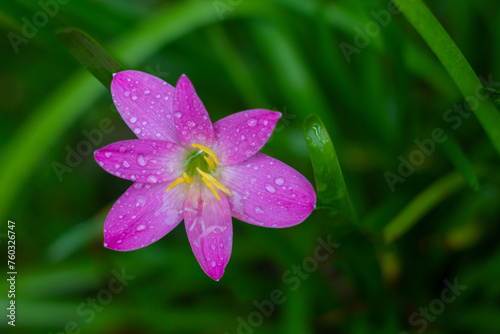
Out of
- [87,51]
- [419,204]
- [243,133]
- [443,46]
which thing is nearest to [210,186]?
[243,133]

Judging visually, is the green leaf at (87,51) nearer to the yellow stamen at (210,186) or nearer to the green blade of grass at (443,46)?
the yellow stamen at (210,186)

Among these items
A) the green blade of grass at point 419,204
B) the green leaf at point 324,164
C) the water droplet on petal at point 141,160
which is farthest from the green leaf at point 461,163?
the water droplet on petal at point 141,160

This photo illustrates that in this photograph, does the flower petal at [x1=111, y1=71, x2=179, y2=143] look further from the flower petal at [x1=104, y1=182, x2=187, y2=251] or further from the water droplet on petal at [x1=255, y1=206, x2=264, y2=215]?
the water droplet on petal at [x1=255, y1=206, x2=264, y2=215]

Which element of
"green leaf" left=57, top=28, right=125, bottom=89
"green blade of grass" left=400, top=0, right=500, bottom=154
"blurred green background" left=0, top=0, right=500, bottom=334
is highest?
"green blade of grass" left=400, top=0, right=500, bottom=154

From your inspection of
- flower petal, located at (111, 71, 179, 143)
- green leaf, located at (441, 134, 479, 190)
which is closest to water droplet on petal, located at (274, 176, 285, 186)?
flower petal, located at (111, 71, 179, 143)

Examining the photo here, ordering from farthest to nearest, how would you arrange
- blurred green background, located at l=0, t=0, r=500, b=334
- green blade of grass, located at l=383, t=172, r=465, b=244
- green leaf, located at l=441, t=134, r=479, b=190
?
1. blurred green background, located at l=0, t=0, r=500, b=334
2. green blade of grass, located at l=383, t=172, r=465, b=244
3. green leaf, located at l=441, t=134, r=479, b=190

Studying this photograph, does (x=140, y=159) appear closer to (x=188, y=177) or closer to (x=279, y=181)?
(x=188, y=177)

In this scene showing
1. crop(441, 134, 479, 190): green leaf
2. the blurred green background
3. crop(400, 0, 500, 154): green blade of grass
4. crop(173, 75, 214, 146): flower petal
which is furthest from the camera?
the blurred green background

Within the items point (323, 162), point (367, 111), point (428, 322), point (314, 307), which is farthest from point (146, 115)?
point (428, 322)
